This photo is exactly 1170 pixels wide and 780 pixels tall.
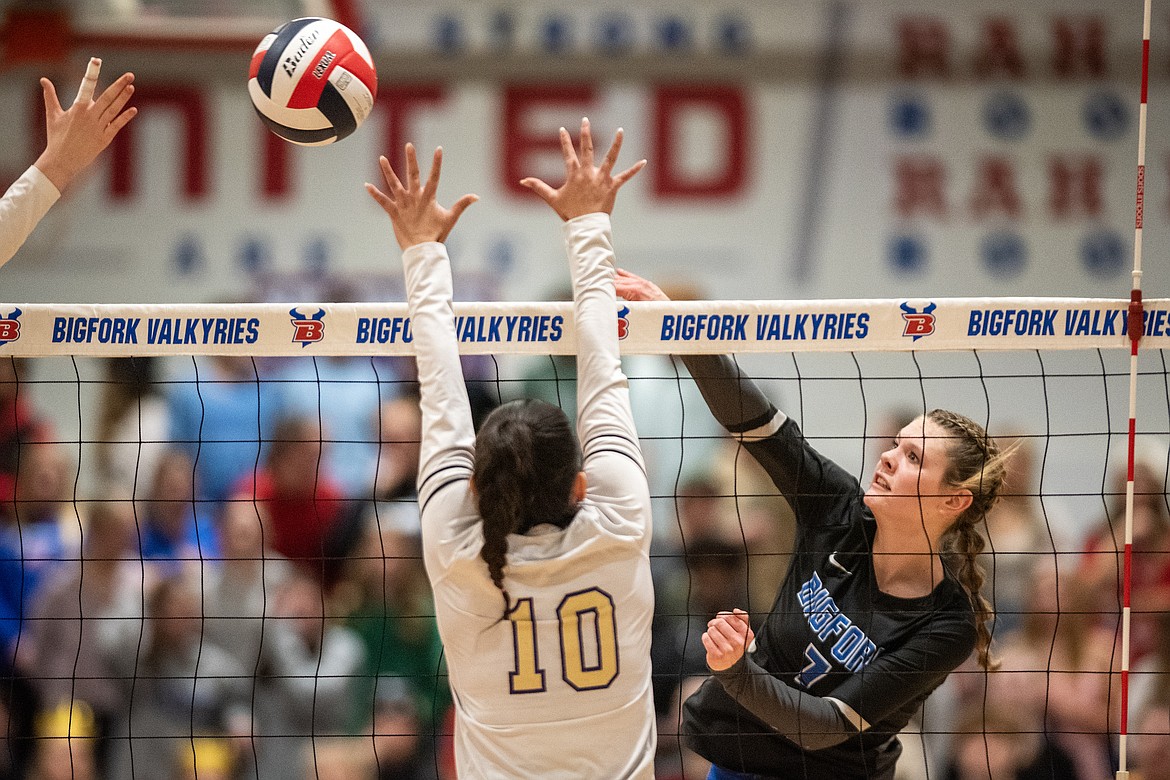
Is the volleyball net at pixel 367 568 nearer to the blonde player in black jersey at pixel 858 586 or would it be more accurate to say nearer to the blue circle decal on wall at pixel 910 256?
the blue circle decal on wall at pixel 910 256

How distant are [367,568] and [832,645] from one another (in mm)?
3413

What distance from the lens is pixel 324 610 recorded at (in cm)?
580

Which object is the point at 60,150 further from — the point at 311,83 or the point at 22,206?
the point at 311,83

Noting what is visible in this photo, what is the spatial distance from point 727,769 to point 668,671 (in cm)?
231

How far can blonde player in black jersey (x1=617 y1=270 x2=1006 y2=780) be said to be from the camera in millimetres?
3412

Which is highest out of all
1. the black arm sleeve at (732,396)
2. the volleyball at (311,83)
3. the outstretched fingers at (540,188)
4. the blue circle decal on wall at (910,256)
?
the blue circle decal on wall at (910,256)

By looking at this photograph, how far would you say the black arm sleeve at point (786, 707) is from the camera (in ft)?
10.2

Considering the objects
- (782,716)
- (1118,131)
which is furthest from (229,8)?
(782,716)

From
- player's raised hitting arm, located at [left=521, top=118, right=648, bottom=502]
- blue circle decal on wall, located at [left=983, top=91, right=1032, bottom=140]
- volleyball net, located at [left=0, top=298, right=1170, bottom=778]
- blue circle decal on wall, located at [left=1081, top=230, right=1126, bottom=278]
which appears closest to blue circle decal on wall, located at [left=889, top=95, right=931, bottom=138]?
blue circle decal on wall, located at [left=983, top=91, right=1032, bottom=140]

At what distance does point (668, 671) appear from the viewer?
5.82 m

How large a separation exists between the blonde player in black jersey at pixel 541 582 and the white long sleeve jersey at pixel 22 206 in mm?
1278

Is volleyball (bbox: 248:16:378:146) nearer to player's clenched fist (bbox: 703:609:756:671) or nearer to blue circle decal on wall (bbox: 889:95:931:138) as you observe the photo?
player's clenched fist (bbox: 703:609:756:671)

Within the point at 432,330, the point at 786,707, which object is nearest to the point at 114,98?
the point at 432,330

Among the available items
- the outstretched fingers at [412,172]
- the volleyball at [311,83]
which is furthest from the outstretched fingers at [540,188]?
the volleyball at [311,83]
